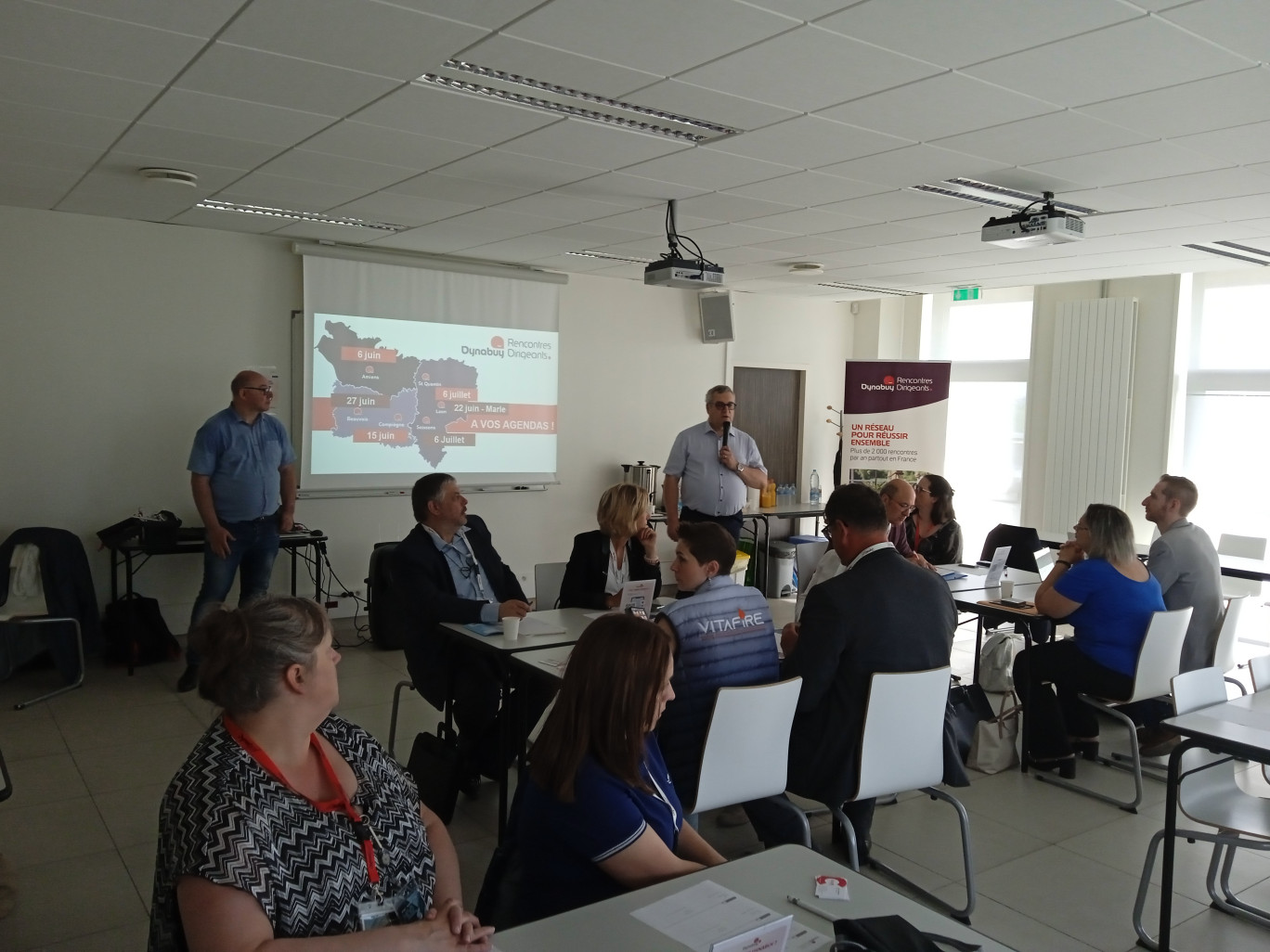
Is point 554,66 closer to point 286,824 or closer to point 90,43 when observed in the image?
point 90,43

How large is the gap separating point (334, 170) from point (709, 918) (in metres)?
4.16

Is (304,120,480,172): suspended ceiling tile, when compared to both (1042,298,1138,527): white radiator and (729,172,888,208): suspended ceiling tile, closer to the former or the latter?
(729,172,888,208): suspended ceiling tile

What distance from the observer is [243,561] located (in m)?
6.03

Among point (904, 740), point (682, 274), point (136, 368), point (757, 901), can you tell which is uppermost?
point (682, 274)

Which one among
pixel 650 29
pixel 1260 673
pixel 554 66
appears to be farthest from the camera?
pixel 1260 673

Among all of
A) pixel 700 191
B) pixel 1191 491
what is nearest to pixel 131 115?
pixel 700 191

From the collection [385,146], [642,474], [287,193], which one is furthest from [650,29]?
[642,474]

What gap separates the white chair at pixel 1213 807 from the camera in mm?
2812

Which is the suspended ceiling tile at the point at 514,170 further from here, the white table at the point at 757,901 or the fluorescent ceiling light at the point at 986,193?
the white table at the point at 757,901

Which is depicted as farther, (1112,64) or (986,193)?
(986,193)

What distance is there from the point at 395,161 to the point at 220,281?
2.60 meters

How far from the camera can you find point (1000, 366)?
9.09m

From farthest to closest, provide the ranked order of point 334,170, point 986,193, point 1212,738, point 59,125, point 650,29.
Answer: point 986,193 < point 334,170 < point 59,125 < point 650,29 < point 1212,738

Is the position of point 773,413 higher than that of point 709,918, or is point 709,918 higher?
point 773,413
